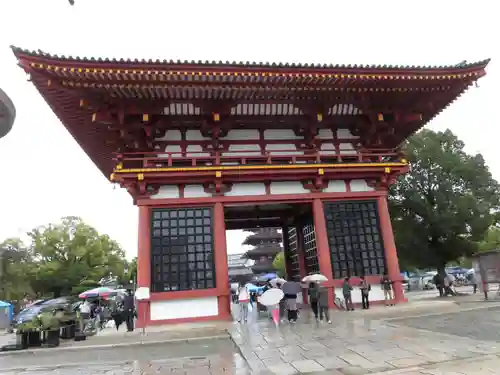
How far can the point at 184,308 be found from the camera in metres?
12.8

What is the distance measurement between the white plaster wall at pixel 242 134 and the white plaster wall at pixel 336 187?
3.56m

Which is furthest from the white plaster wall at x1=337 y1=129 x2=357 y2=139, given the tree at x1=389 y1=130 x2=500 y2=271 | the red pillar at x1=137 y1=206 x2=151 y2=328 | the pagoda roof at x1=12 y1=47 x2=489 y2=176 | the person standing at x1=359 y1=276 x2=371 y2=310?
the red pillar at x1=137 y1=206 x2=151 y2=328

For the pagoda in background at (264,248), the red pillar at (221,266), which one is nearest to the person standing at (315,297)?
the red pillar at (221,266)

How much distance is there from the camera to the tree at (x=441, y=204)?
789 inches

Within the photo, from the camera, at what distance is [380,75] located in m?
13.0

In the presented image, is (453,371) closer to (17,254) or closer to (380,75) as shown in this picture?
(17,254)

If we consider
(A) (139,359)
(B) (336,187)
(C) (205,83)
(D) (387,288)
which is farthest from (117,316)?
(D) (387,288)

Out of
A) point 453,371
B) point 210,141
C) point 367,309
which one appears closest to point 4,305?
point 210,141

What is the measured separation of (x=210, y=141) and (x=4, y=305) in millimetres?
22498

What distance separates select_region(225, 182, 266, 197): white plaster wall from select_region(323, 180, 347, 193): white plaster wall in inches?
102

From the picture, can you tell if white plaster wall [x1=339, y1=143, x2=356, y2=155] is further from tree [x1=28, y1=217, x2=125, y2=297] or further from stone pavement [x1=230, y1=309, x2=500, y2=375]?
tree [x1=28, y1=217, x2=125, y2=297]

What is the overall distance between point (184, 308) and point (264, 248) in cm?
5255

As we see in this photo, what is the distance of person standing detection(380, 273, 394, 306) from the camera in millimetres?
13859

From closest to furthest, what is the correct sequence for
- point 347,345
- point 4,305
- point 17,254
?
1. point 17,254
2. point 347,345
3. point 4,305
